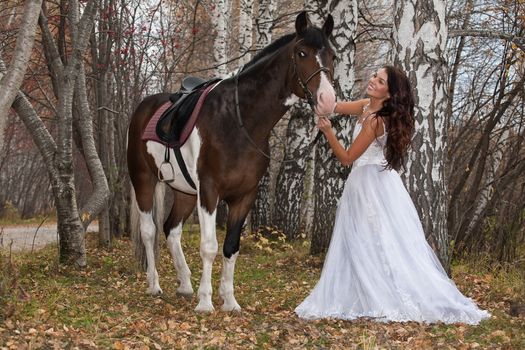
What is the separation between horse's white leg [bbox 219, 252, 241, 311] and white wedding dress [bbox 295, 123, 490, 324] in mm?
669

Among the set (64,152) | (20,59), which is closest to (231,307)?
(20,59)

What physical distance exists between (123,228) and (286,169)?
4016 millimetres

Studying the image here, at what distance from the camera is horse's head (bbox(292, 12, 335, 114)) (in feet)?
16.0

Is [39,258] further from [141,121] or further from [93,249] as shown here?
[141,121]

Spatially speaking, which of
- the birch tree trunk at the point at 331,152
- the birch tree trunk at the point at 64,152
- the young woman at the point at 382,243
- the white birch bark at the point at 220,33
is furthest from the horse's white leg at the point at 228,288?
the white birch bark at the point at 220,33

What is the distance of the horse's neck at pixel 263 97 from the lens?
215 inches

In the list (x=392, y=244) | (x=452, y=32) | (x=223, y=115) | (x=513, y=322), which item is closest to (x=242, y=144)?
→ (x=223, y=115)

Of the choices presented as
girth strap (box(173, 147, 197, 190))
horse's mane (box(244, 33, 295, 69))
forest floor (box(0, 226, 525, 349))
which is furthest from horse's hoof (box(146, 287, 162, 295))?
horse's mane (box(244, 33, 295, 69))

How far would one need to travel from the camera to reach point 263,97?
218 inches

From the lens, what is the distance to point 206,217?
5504 mm

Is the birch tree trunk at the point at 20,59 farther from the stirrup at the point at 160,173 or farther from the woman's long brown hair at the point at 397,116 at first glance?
the woman's long brown hair at the point at 397,116

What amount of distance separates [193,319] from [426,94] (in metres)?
3.34

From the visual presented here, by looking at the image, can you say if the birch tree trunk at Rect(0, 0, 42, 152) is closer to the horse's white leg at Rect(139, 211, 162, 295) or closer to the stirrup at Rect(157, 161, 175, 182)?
the stirrup at Rect(157, 161, 175, 182)

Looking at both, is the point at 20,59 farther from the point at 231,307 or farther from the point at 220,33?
the point at 220,33
